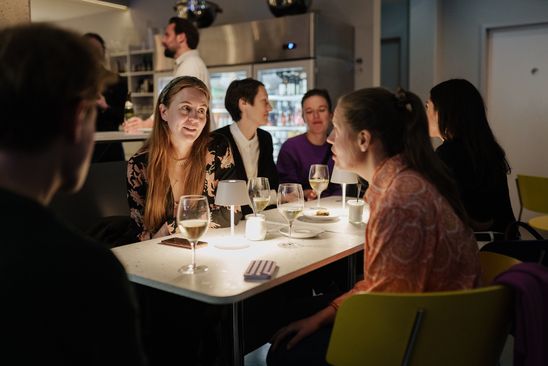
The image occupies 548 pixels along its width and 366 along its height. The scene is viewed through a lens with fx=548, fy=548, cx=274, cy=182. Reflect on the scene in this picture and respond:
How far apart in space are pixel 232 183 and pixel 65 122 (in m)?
1.32

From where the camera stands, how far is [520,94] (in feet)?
17.7

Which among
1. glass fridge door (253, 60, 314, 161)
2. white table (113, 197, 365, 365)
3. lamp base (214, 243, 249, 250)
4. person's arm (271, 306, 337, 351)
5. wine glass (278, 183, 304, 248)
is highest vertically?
glass fridge door (253, 60, 314, 161)

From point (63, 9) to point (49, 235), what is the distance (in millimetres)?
7905

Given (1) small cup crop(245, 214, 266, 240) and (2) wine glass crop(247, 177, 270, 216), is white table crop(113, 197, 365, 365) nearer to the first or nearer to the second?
(1) small cup crop(245, 214, 266, 240)

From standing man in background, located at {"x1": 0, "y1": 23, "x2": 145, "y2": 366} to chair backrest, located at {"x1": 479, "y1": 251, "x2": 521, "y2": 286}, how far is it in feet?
4.31

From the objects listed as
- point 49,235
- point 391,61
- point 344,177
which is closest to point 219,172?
point 344,177

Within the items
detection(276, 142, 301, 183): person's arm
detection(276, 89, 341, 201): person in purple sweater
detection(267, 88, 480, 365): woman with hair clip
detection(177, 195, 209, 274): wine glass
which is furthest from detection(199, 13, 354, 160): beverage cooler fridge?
detection(177, 195, 209, 274): wine glass

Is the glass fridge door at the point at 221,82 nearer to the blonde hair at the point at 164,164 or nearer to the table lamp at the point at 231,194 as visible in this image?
the blonde hair at the point at 164,164

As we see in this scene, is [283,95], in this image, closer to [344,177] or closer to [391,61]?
[391,61]

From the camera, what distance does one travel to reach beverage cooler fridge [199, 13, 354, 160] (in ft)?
16.4

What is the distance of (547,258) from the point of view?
210 cm

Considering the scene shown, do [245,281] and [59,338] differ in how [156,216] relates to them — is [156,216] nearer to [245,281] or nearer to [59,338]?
[245,281]

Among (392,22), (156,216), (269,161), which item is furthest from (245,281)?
(392,22)

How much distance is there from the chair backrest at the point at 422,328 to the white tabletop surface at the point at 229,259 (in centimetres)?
31
